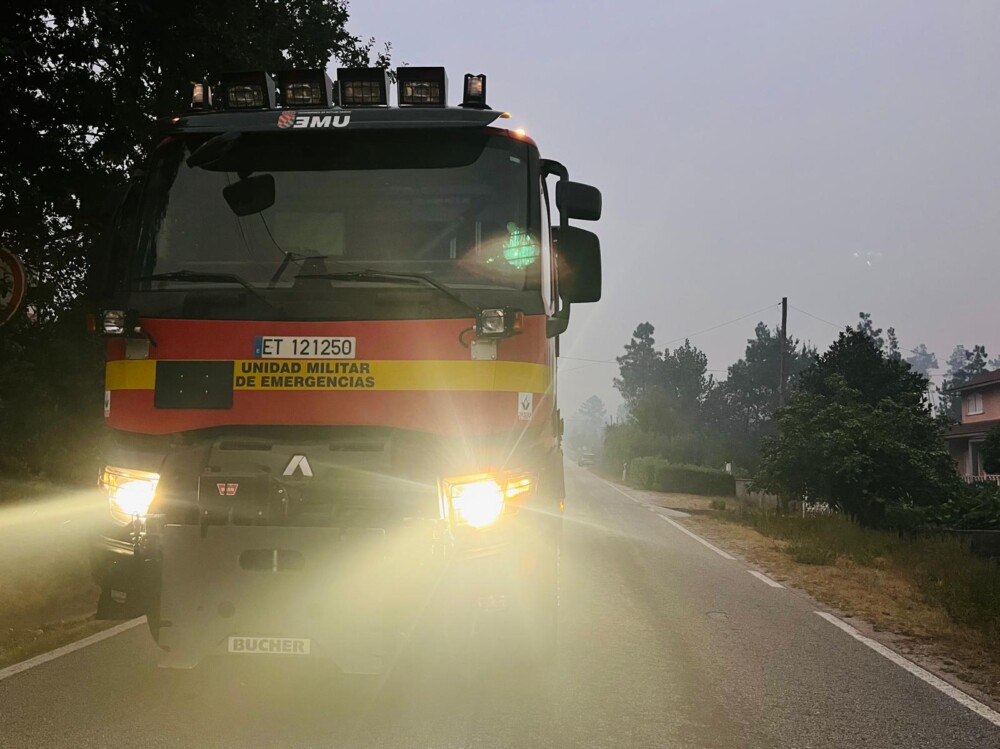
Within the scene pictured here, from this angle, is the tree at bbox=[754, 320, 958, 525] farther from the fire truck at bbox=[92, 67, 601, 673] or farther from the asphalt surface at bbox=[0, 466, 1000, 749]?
the fire truck at bbox=[92, 67, 601, 673]

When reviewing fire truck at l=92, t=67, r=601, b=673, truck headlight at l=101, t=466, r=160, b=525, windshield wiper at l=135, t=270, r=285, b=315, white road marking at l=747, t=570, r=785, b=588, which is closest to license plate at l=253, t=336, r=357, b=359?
fire truck at l=92, t=67, r=601, b=673

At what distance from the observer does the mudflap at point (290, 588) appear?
4.02 meters

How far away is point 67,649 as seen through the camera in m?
6.06

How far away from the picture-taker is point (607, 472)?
65000mm

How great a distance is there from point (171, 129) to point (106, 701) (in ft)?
10.2

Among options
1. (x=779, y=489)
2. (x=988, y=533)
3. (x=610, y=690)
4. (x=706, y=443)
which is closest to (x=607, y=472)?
(x=706, y=443)

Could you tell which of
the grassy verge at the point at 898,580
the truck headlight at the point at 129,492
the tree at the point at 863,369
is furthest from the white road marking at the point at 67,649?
the tree at the point at 863,369

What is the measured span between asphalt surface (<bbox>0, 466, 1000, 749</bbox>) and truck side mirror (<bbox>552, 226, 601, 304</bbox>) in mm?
2147

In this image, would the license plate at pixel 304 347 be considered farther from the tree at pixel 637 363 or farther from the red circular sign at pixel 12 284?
the tree at pixel 637 363

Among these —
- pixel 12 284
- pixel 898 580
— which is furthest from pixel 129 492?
pixel 898 580

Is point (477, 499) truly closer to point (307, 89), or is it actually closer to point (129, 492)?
point (129, 492)

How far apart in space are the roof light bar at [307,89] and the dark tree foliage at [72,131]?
510 centimetres

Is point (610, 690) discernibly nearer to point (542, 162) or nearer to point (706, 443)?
point (542, 162)

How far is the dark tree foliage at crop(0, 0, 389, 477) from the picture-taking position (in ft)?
32.1
